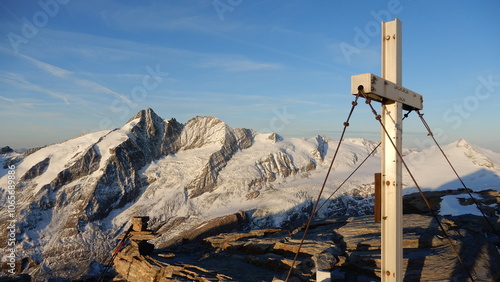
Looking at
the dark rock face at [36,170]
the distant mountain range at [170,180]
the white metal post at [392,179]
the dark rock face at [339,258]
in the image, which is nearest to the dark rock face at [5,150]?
the distant mountain range at [170,180]

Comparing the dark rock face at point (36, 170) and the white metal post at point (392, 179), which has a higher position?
the white metal post at point (392, 179)

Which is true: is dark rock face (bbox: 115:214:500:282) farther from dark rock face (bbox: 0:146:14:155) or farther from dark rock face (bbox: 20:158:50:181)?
dark rock face (bbox: 0:146:14:155)

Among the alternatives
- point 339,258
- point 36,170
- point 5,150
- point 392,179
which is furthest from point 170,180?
point 392,179

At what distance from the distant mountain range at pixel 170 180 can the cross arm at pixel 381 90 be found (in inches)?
3515

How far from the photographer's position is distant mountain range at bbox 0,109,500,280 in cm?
10525

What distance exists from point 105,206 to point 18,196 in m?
31.6

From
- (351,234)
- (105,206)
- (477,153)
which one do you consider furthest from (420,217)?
(105,206)

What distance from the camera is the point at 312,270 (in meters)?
14.4

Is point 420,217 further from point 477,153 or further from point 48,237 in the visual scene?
point 48,237

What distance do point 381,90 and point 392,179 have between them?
1.97 meters

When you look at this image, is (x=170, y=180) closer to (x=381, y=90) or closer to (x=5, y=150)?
(x=5, y=150)

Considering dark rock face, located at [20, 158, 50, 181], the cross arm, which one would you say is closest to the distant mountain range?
dark rock face, located at [20, 158, 50, 181]

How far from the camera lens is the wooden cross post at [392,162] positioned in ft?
22.8

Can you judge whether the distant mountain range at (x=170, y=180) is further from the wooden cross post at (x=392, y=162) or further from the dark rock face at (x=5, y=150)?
the wooden cross post at (x=392, y=162)
